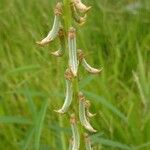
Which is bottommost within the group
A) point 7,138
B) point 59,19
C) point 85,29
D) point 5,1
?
point 7,138

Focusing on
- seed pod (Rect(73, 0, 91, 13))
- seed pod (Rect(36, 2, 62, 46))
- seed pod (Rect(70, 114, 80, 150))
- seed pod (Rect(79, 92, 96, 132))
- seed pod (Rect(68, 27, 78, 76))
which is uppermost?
seed pod (Rect(73, 0, 91, 13))

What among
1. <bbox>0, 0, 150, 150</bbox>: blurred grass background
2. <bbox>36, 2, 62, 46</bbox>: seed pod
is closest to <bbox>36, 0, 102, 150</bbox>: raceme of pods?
<bbox>36, 2, 62, 46</bbox>: seed pod

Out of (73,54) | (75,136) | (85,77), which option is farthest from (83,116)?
(85,77)

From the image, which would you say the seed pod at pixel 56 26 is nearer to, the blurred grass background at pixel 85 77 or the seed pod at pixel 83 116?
the seed pod at pixel 83 116

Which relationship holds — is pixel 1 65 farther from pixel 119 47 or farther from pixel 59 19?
pixel 59 19

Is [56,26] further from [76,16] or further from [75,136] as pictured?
[75,136]

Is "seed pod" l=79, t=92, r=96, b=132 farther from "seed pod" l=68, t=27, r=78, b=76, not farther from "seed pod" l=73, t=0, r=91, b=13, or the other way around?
"seed pod" l=73, t=0, r=91, b=13

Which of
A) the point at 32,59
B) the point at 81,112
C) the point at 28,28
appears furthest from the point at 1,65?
the point at 81,112

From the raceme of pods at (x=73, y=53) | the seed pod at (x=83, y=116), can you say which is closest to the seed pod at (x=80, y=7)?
the raceme of pods at (x=73, y=53)
